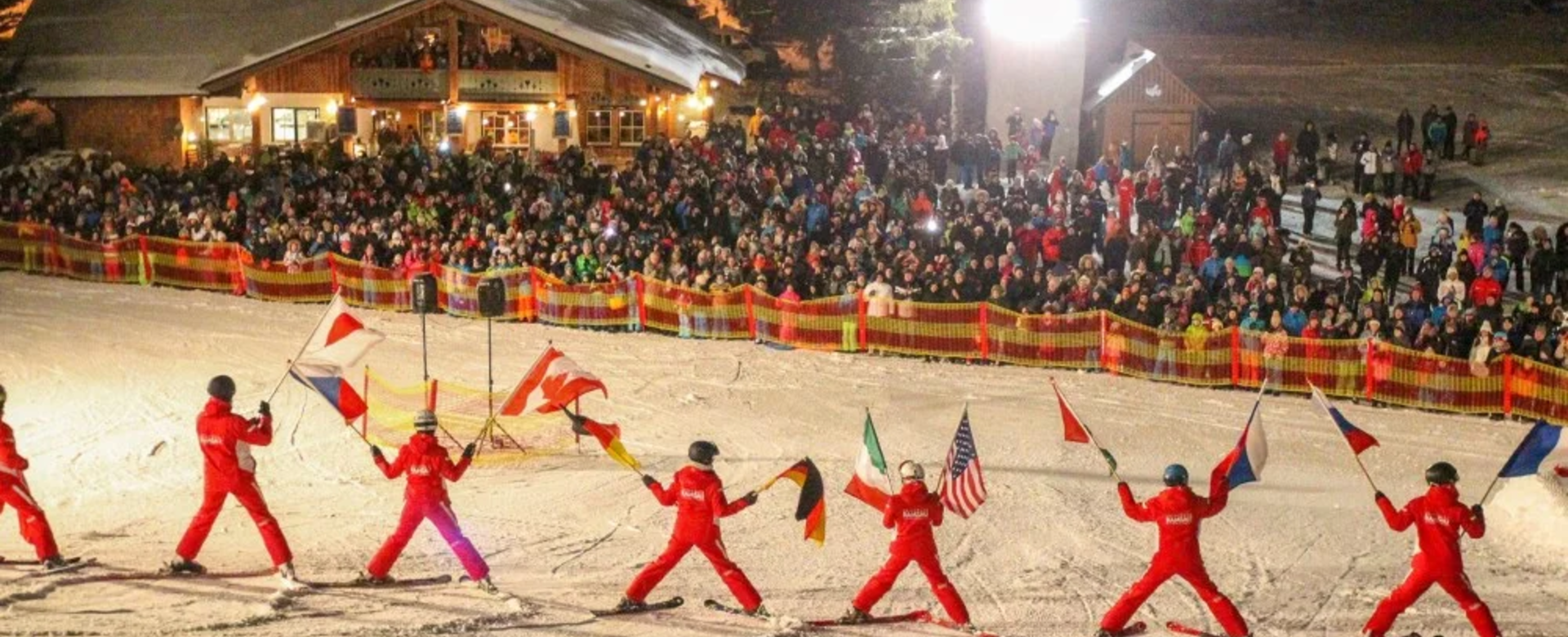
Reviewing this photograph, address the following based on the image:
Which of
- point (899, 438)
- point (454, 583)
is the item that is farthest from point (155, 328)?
point (454, 583)

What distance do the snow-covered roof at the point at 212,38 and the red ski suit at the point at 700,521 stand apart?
834 inches

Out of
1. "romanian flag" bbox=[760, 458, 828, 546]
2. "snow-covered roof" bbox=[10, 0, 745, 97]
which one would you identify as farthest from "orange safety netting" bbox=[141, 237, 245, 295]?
"romanian flag" bbox=[760, 458, 828, 546]

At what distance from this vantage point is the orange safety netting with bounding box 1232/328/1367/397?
1980 cm

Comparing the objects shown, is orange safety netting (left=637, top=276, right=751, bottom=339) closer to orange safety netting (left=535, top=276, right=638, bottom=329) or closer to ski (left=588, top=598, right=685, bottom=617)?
orange safety netting (left=535, top=276, right=638, bottom=329)

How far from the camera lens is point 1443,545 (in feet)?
36.8

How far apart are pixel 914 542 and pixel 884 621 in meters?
0.78

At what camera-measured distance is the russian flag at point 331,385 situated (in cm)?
1381

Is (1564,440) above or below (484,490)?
above

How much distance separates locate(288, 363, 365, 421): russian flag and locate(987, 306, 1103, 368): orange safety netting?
9728 mm

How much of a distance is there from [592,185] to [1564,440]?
1812 centimetres

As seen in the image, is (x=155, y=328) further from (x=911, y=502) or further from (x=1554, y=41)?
(x=1554, y=41)

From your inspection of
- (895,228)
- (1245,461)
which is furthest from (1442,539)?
(895,228)

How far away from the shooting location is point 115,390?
19.9 meters

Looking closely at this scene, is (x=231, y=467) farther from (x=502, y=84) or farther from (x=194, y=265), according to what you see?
(x=502, y=84)
